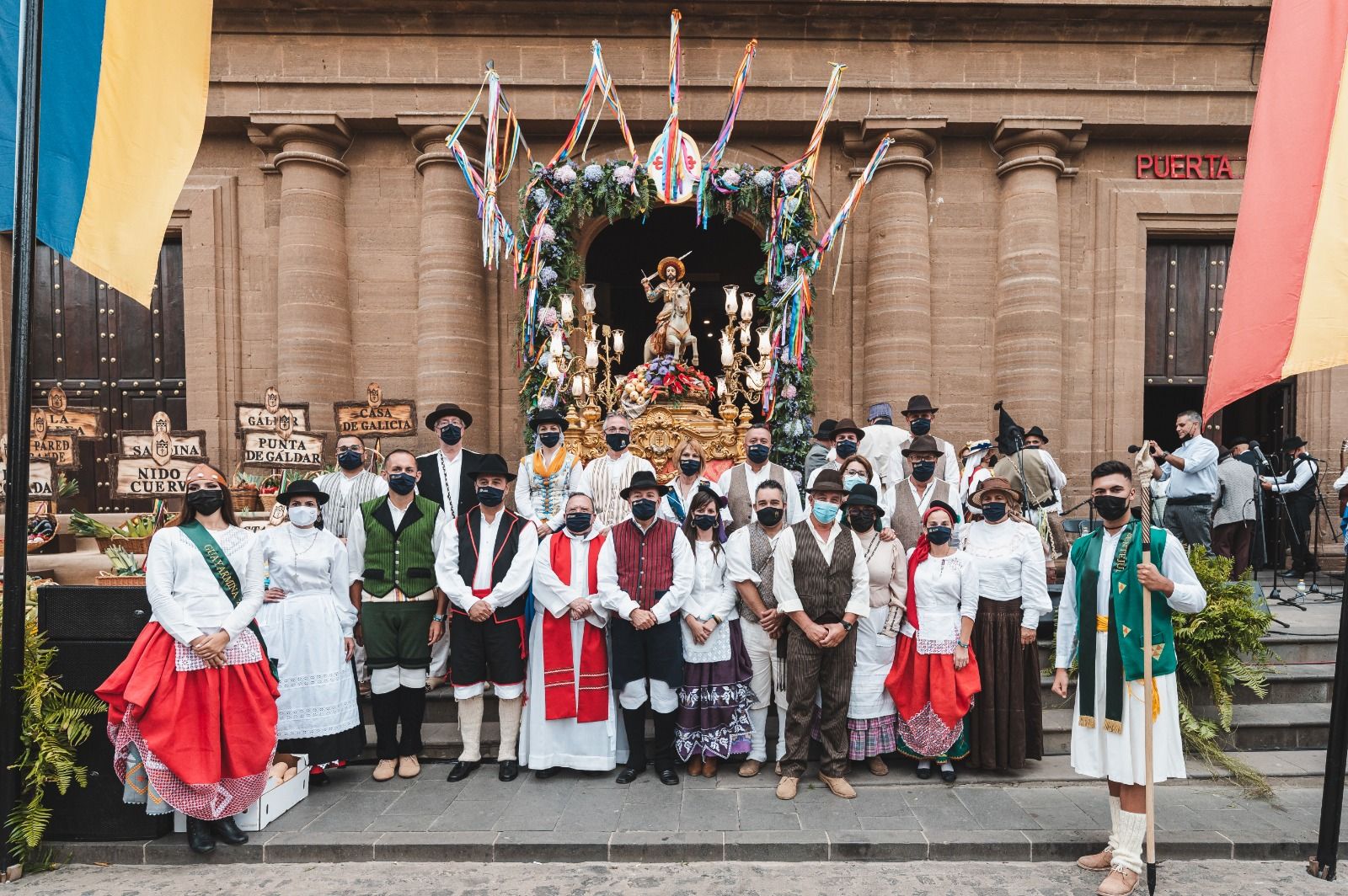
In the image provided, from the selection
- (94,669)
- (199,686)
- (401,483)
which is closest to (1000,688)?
(401,483)

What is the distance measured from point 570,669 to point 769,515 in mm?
1955

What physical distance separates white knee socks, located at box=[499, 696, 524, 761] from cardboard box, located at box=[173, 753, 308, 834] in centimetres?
132

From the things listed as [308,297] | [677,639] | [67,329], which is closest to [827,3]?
[308,297]

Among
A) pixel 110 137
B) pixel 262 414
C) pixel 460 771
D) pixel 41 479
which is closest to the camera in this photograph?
pixel 110 137

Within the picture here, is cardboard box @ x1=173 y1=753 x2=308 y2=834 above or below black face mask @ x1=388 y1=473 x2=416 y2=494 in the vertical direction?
below

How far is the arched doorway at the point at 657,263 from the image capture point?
1402 centimetres

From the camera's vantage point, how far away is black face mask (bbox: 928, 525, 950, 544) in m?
5.31

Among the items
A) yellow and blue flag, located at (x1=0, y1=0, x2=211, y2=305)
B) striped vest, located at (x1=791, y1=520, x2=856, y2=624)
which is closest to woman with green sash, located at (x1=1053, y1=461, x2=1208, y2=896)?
striped vest, located at (x1=791, y1=520, x2=856, y2=624)

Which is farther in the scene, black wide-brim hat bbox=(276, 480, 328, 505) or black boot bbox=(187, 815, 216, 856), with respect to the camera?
black wide-brim hat bbox=(276, 480, 328, 505)

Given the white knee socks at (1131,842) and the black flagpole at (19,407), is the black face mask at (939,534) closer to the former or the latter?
the white knee socks at (1131,842)

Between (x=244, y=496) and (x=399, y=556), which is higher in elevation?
(x=244, y=496)

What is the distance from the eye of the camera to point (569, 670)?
216 inches

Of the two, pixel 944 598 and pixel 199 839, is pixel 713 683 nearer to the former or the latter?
pixel 944 598

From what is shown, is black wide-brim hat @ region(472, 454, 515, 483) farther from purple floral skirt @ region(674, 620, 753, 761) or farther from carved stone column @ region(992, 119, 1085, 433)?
carved stone column @ region(992, 119, 1085, 433)
